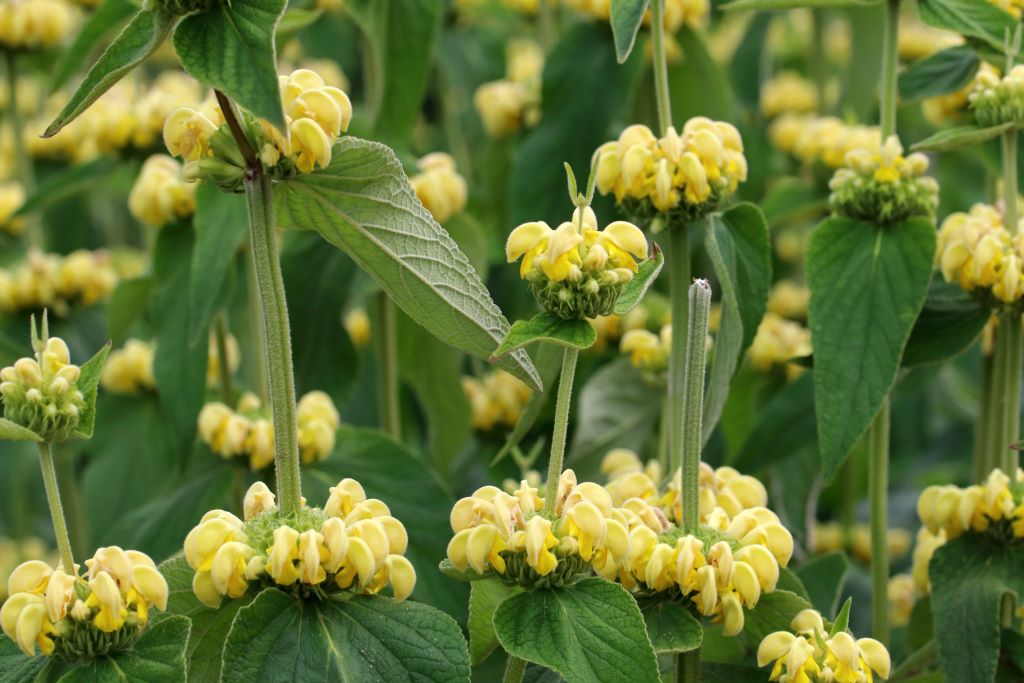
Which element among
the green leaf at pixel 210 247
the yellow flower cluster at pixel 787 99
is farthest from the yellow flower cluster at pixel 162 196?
the yellow flower cluster at pixel 787 99

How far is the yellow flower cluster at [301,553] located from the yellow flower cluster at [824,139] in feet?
1.76

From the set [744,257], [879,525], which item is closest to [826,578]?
[879,525]

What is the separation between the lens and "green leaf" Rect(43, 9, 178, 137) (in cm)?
69

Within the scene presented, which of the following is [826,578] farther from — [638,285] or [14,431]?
[14,431]

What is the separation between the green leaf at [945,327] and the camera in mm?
1024

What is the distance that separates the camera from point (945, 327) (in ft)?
3.43

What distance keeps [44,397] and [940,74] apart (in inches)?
29.9

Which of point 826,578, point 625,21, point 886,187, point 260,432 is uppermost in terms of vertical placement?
point 625,21

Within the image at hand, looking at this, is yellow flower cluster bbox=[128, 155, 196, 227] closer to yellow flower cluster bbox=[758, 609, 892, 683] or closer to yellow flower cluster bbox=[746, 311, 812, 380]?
yellow flower cluster bbox=[746, 311, 812, 380]

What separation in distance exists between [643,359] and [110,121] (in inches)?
25.1

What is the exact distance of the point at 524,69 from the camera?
197cm

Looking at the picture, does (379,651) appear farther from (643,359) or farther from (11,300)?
(11,300)

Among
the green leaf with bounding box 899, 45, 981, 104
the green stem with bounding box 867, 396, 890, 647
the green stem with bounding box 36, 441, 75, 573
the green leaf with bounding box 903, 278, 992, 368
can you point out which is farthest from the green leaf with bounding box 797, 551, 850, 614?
the green stem with bounding box 36, 441, 75, 573

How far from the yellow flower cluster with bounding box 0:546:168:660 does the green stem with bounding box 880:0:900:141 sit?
0.62 m
